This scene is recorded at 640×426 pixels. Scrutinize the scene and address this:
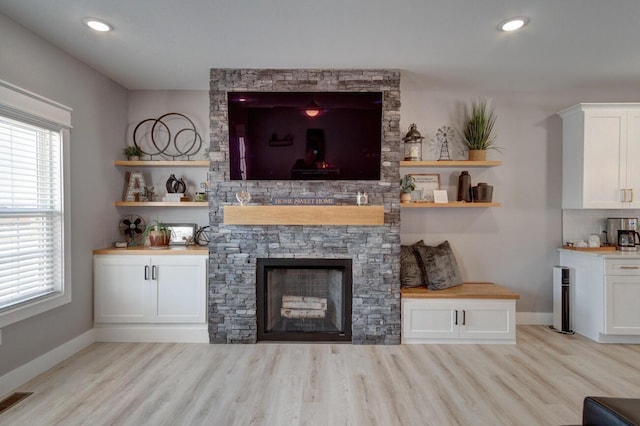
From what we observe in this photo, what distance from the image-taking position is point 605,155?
3.54 meters

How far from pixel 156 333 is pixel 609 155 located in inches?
194

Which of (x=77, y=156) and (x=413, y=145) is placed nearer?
(x=77, y=156)

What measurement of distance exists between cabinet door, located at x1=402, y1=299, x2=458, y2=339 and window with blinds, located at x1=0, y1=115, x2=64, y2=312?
311 centimetres

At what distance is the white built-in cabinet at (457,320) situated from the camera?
330 centimetres

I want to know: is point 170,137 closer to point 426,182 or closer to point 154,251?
point 154,251

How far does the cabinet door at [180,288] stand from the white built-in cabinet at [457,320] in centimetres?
198

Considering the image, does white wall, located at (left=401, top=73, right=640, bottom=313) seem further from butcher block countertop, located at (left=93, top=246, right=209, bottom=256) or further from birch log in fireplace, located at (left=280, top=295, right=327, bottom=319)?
butcher block countertop, located at (left=93, top=246, right=209, bottom=256)

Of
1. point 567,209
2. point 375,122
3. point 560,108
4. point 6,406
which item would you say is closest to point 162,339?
point 6,406

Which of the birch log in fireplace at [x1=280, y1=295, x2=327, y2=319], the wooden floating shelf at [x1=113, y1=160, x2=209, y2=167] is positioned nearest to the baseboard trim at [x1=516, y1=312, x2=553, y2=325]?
the birch log in fireplace at [x1=280, y1=295, x2=327, y2=319]

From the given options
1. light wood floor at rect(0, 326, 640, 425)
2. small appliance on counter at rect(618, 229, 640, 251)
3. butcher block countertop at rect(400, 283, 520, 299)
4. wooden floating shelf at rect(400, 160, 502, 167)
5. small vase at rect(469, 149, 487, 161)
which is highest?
small vase at rect(469, 149, 487, 161)

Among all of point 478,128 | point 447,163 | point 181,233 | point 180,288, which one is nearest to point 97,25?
point 181,233

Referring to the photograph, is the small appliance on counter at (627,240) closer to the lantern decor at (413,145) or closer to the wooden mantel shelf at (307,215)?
the lantern decor at (413,145)

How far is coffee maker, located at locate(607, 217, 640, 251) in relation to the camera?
144 inches

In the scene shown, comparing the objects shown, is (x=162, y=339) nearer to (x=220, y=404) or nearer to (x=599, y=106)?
(x=220, y=404)
